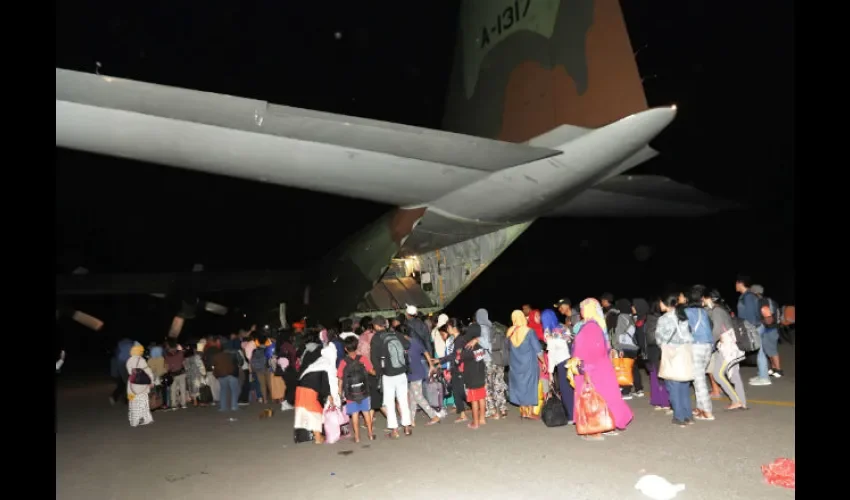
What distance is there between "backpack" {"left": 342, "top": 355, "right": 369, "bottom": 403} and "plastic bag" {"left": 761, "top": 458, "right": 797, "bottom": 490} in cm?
422

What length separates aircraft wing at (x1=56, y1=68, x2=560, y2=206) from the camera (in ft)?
19.5

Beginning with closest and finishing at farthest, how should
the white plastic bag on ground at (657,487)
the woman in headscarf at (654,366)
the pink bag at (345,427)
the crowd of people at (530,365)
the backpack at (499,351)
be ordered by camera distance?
1. the white plastic bag on ground at (657,487)
2. the crowd of people at (530,365)
3. the pink bag at (345,427)
4. the woman in headscarf at (654,366)
5. the backpack at (499,351)

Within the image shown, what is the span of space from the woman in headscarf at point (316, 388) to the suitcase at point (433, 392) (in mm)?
1764

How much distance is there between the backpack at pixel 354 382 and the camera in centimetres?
675

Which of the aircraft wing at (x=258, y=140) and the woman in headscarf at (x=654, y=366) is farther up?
the aircraft wing at (x=258, y=140)

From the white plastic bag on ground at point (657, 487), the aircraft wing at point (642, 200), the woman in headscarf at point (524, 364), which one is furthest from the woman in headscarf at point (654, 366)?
the aircraft wing at point (642, 200)

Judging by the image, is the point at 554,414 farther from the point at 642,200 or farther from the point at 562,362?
the point at 642,200

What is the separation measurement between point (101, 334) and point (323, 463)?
33.2m

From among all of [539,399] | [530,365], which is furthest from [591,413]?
[539,399]

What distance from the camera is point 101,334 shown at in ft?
109

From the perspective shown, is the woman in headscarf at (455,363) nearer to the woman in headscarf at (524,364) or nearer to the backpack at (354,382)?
the woman in headscarf at (524,364)
